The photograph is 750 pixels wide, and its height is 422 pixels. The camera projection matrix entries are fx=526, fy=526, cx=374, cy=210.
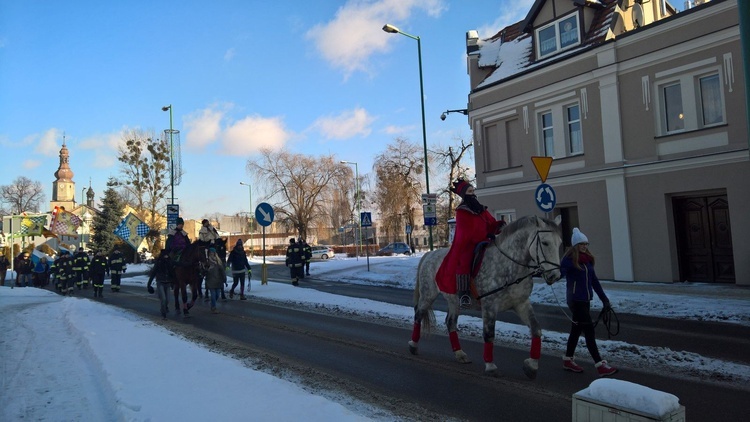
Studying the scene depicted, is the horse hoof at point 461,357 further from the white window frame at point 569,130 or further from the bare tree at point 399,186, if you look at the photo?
the bare tree at point 399,186

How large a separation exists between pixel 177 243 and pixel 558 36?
17425mm

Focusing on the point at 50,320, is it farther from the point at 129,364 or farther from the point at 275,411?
the point at 275,411

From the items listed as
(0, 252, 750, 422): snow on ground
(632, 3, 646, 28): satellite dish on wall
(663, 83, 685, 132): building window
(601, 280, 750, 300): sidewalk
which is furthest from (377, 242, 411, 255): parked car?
(0, 252, 750, 422): snow on ground

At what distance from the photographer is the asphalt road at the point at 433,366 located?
18.2 feet

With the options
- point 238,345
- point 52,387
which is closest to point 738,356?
point 238,345

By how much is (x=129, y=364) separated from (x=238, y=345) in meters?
2.46

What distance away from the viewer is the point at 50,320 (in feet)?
39.9

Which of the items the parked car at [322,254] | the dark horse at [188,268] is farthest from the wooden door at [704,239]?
the parked car at [322,254]

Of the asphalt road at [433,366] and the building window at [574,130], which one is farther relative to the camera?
the building window at [574,130]

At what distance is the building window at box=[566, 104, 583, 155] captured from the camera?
20.5 meters

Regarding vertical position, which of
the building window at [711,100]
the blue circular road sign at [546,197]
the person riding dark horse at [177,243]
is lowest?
the person riding dark horse at [177,243]

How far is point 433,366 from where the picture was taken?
745 centimetres

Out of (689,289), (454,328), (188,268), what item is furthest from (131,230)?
(689,289)

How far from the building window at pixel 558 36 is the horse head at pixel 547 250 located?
17391 millimetres
